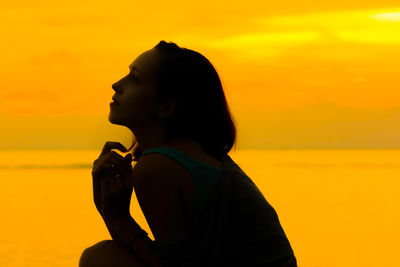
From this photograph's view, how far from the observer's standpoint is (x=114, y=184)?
3260 mm

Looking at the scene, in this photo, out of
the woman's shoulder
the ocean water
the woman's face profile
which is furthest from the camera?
the ocean water

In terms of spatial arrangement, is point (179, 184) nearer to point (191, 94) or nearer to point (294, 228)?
point (191, 94)

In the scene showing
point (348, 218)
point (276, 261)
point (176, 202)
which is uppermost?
point (176, 202)

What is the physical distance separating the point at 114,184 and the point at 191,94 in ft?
1.47

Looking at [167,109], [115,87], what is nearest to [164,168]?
[167,109]

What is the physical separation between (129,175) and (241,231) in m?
0.47

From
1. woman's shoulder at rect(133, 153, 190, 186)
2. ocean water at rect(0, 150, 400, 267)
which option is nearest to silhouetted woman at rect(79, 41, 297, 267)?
woman's shoulder at rect(133, 153, 190, 186)

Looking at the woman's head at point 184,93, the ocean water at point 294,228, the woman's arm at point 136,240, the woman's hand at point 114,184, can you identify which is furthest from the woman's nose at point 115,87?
the ocean water at point 294,228

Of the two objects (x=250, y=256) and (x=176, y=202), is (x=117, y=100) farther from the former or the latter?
(x=250, y=256)

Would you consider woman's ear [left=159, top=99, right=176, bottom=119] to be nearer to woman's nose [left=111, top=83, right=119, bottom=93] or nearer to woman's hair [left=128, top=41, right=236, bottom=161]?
woman's hair [left=128, top=41, right=236, bottom=161]

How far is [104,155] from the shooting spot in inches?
130

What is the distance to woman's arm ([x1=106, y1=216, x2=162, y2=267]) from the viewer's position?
3156 millimetres

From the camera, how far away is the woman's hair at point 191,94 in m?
3.22

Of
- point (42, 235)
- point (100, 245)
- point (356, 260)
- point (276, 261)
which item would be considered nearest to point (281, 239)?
point (276, 261)
